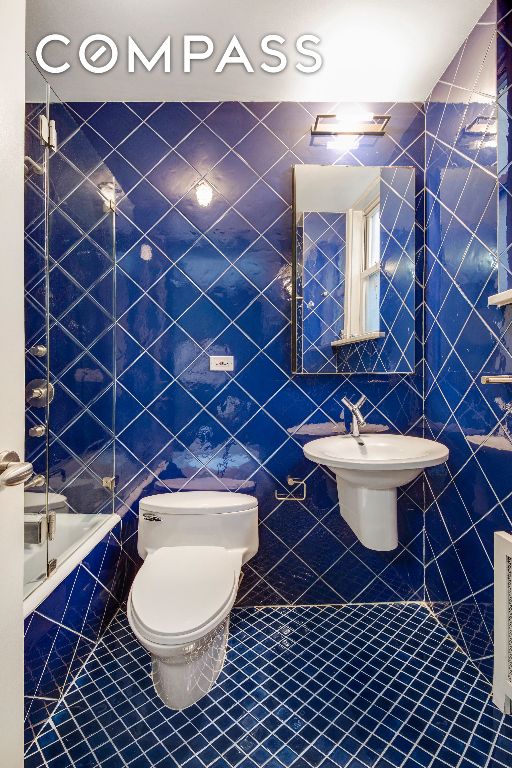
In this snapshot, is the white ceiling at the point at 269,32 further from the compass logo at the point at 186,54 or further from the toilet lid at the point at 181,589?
the toilet lid at the point at 181,589

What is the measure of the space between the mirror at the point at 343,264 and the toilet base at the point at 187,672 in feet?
3.53

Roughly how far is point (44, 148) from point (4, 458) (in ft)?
4.10

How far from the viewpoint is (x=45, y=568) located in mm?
1313

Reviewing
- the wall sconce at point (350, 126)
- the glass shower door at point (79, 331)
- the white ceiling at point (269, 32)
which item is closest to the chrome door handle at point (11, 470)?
the glass shower door at point (79, 331)

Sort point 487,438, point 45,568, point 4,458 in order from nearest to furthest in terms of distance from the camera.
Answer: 1. point 4,458
2. point 45,568
3. point 487,438

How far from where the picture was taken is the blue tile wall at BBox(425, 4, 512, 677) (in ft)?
4.55

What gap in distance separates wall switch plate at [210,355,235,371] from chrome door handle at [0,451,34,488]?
1.18 meters

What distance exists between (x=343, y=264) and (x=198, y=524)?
4.04 feet

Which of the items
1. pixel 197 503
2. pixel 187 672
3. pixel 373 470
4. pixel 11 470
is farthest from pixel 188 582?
pixel 11 470

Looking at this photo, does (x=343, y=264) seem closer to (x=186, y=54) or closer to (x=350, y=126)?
(x=350, y=126)

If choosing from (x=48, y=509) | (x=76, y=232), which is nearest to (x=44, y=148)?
(x=76, y=232)

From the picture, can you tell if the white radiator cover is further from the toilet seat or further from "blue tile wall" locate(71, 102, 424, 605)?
the toilet seat

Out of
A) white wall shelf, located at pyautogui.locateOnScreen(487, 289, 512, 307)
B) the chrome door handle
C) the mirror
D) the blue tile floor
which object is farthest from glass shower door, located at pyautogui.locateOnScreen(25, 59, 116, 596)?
white wall shelf, located at pyautogui.locateOnScreen(487, 289, 512, 307)

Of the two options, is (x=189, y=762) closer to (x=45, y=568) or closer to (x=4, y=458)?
(x=45, y=568)
